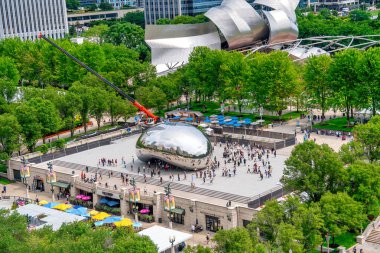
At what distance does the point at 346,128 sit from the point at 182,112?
26002 millimetres

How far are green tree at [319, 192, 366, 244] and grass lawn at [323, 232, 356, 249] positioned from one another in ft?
10.8

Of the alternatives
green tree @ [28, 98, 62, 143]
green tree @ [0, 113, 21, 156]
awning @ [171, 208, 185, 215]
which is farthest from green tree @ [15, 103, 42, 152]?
awning @ [171, 208, 185, 215]

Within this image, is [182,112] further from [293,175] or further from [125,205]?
[293,175]

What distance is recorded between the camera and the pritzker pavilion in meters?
126

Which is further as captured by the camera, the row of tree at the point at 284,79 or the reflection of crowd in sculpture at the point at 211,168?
the row of tree at the point at 284,79

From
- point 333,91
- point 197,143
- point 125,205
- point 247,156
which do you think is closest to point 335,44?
point 333,91

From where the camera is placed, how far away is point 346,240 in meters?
54.9

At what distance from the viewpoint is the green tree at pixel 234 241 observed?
4191cm

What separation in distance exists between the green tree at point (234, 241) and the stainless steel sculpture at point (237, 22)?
86528mm

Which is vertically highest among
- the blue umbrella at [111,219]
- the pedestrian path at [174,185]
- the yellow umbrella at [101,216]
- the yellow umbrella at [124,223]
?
the pedestrian path at [174,185]

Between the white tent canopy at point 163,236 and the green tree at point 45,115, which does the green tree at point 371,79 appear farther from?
the white tent canopy at point 163,236

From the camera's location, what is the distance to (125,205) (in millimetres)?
65688

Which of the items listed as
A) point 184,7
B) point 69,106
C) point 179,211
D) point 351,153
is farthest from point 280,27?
point 179,211

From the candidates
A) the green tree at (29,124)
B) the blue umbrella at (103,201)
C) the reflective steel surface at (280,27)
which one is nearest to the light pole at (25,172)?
the green tree at (29,124)
